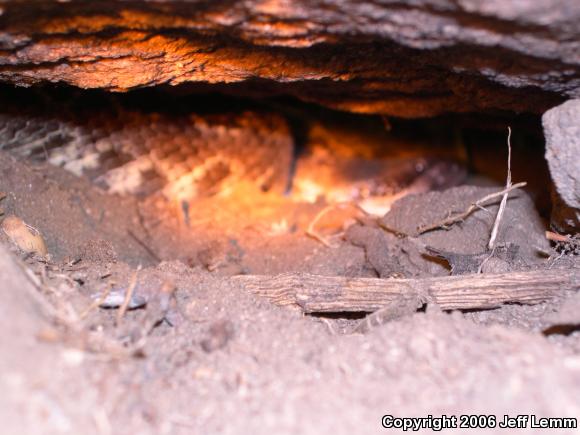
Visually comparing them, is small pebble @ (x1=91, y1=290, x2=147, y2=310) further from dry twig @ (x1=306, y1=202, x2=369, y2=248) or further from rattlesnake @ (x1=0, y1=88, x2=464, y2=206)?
rattlesnake @ (x1=0, y1=88, x2=464, y2=206)

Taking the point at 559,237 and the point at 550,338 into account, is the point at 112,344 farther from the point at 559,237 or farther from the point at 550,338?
the point at 559,237

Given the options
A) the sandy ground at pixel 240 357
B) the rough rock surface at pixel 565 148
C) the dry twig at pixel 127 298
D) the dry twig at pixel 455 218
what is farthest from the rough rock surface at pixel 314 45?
the dry twig at pixel 127 298

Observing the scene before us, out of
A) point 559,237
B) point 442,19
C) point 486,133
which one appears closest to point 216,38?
point 442,19

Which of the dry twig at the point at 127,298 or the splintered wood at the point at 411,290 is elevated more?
the dry twig at the point at 127,298

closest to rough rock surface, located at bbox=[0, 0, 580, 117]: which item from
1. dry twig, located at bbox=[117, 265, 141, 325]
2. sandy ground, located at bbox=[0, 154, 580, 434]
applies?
sandy ground, located at bbox=[0, 154, 580, 434]

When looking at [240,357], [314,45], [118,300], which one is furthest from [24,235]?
[314,45]

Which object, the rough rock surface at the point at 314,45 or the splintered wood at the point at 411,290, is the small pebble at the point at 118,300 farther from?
the rough rock surface at the point at 314,45

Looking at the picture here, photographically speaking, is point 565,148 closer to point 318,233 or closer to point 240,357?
point 240,357
